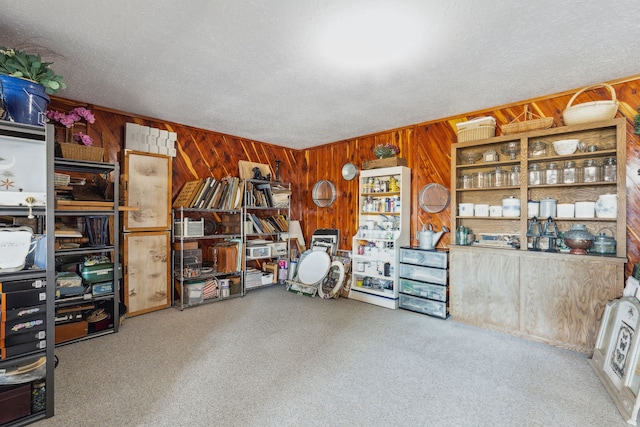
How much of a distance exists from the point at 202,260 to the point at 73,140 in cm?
200

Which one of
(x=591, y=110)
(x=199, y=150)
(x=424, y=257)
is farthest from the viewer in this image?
(x=199, y=150)

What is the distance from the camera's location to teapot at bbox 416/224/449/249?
3.56 m

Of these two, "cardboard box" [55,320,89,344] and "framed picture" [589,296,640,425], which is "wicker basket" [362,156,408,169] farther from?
"cardboard box" [55,320,89,344]

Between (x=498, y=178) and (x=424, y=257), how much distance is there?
1182mm

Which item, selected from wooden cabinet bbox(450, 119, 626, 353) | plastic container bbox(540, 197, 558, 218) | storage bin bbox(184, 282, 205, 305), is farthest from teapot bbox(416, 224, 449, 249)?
storage bin bbox(184, 282, 205, 305)

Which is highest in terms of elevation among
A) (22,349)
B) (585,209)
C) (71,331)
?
(585,209)

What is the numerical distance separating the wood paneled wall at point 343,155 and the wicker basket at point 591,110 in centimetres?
23

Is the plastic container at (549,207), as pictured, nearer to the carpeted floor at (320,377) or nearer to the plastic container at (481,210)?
the plastic container at (481,210)

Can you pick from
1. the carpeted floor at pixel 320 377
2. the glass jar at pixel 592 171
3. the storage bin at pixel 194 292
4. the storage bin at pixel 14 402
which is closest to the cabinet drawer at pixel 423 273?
the carpeted floor at pixel 320 377

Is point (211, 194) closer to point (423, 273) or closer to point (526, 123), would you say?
point (423, 273)

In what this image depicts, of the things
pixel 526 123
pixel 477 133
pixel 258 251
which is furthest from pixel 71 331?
pixel 526 123

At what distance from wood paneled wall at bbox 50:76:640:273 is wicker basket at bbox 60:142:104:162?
662 millimetres

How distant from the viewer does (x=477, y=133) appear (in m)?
3.20

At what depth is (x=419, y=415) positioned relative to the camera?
173 cm
